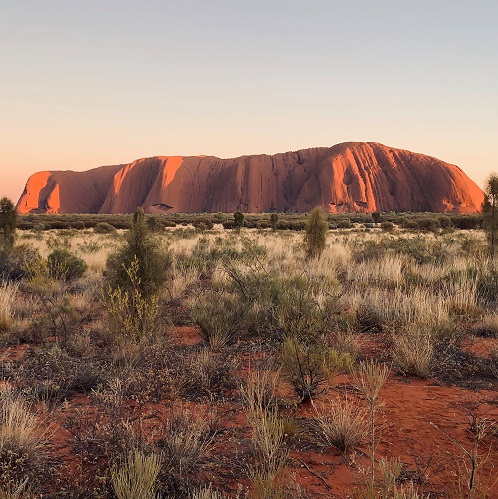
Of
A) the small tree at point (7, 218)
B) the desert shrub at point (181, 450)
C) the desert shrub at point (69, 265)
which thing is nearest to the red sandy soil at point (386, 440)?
the desert shrub at point (181, 450)

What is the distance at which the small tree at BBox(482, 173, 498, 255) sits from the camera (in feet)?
40.8

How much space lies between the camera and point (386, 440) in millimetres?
3322

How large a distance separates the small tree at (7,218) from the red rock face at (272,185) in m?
91.9

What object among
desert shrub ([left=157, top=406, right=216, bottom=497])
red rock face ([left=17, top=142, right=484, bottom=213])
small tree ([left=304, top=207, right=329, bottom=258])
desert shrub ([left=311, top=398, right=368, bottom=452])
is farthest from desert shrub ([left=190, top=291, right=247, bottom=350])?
red rock face ([left=17, top=142, right=484, bottom=213])

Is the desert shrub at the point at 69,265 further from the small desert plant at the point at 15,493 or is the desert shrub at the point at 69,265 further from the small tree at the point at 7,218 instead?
the small desert plant at the point at 15,493

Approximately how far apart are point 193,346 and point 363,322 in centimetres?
289

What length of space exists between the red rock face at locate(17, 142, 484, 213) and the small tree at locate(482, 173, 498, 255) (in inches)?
3597

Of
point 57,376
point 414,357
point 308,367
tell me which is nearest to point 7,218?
point 57,376

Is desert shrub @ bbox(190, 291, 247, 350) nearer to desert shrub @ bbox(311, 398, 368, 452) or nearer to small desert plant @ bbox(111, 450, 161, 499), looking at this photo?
desert shrub @ bbox(311, 398, 368, 452)

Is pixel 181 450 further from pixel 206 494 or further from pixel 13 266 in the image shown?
pixel 13 266

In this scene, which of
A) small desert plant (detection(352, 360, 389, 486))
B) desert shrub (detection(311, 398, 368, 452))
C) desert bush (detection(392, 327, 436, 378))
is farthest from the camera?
desert bush (detection(392, 327, 436, 378))

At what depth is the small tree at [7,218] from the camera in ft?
49.8

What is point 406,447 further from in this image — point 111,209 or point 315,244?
point 111,209

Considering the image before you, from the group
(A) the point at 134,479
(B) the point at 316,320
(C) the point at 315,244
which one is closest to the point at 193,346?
(B) the point at 316,320
